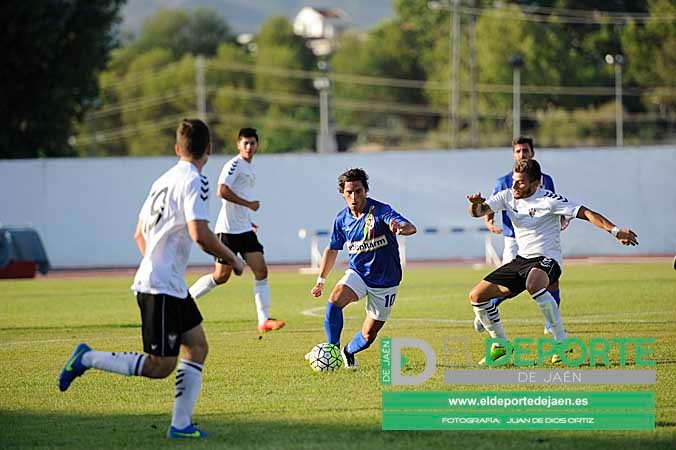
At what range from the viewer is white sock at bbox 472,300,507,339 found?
12.0 m

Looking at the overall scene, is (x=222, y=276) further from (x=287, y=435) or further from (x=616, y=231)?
(x=287, y=435)

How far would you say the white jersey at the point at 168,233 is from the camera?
8250mm

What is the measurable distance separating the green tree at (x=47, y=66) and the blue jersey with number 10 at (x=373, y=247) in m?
33.2

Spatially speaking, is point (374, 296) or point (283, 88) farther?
point (283, 88)

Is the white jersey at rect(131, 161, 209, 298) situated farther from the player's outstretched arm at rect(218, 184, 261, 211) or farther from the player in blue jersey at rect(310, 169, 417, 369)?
the player's outstretched arm at rect(218, 184, 261, 211)

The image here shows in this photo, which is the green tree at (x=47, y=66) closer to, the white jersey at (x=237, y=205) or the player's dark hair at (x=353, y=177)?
the white jersey at (x=237, y=205)

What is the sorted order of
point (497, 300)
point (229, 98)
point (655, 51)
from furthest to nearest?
point (229, 98) → point (655, 51) → point (497, 300)

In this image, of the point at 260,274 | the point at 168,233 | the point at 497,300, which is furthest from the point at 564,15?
the point at 168,233

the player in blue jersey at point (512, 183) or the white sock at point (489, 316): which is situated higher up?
the player in blue jersey at point (512, 183)

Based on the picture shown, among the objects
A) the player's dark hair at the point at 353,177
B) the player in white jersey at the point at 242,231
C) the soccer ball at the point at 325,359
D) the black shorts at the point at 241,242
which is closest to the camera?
the soccer ball at the point at 325,359

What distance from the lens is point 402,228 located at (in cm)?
1112

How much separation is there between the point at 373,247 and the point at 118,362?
12.3 ft

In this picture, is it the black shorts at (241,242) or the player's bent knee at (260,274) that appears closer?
the player's bent knee at (260,274)

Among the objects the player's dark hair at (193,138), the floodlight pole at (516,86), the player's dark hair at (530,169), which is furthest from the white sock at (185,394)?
the floodlight pole at (516,86)
